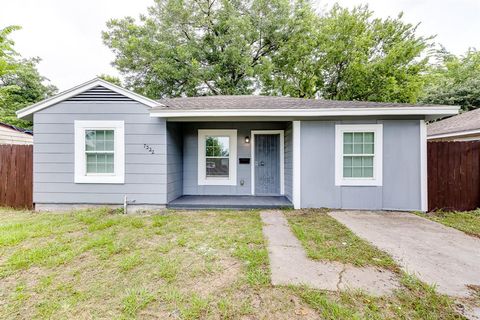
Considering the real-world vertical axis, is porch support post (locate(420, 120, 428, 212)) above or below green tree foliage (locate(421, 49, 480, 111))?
below

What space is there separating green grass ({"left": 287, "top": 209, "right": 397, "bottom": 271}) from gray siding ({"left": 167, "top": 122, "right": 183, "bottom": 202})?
3.15m

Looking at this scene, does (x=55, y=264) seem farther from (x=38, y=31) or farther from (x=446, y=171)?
(x=38, y=31)

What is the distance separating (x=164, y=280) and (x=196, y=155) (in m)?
4.88

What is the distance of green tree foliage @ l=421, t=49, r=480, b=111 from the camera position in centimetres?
1399

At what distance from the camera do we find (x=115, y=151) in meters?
5.49

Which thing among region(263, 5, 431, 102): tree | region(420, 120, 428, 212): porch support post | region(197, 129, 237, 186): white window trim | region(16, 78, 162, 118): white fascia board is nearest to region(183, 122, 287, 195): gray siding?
region(197, 129, 237, 186): white window trim

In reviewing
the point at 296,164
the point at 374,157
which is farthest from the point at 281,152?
the point at 374,157

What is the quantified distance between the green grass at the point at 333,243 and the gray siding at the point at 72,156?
11.2 feet

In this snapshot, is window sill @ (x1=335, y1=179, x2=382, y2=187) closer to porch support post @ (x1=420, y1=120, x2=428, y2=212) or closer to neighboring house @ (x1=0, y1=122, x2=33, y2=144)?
porch support post @ (x1=420, y1=120, x2=428, y2=212)

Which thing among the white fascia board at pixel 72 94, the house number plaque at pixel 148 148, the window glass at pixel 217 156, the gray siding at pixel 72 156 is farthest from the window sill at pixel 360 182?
the white fascia board at pixel 72 94

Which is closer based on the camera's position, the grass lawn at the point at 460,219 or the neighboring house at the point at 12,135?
the grass lawn at the point at 460,219

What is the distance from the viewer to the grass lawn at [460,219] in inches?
164

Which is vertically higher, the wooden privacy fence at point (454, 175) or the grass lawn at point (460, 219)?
the wooden privacy fence at point (454, 175)

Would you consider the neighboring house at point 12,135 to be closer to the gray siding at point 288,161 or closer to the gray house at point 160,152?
the gray house at point 160,152
